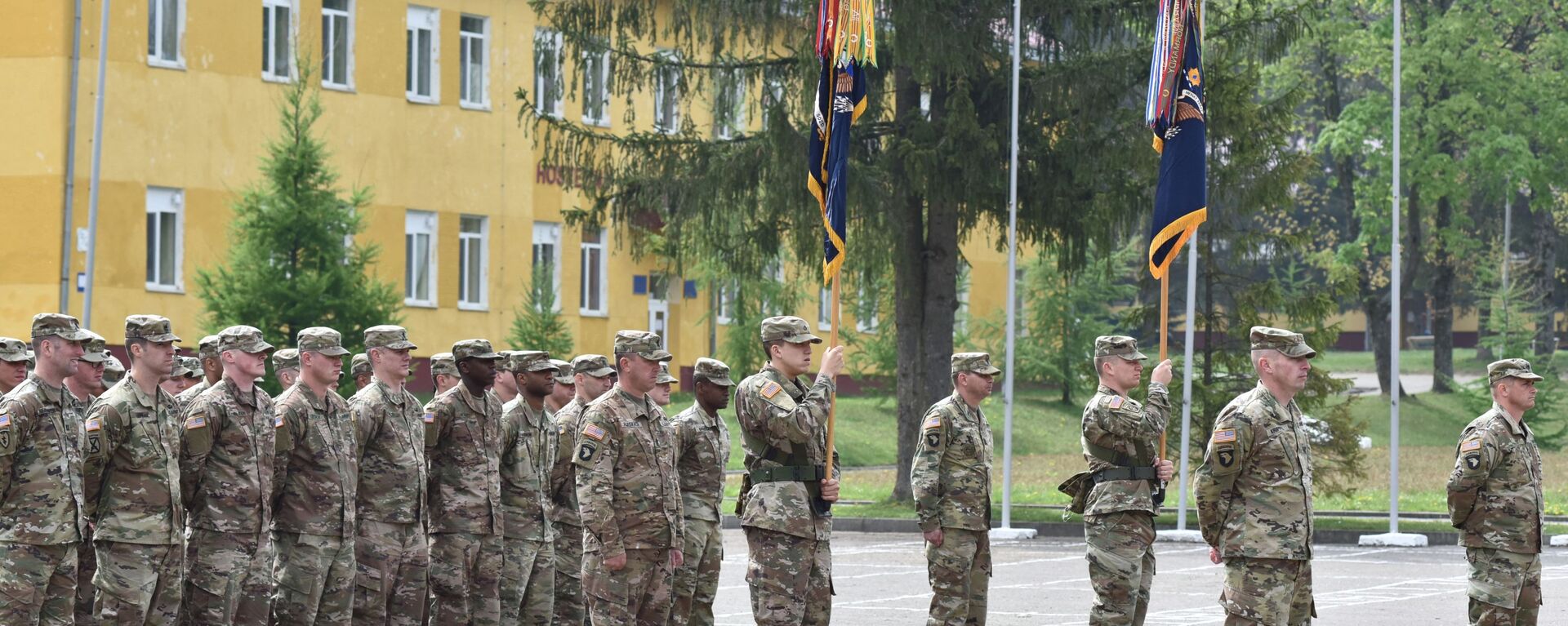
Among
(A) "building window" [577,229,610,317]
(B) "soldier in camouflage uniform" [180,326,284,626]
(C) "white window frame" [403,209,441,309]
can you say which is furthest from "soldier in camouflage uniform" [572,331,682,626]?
(A) "building window" [577,229,610,317]

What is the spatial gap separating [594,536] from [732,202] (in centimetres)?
1508

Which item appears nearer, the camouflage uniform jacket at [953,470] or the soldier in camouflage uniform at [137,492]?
the soldier in camouflage uniform at [137,492]

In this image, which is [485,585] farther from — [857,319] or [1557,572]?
[857,319]

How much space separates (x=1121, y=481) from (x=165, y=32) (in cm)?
2700

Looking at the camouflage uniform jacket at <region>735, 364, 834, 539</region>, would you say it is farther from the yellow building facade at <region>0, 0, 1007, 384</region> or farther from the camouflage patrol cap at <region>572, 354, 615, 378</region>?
the yellow building facade at <region>0, 0, 1007, 384</region>

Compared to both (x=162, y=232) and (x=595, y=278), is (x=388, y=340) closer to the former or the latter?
(x=162, y=232)

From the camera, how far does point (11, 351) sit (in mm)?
11562

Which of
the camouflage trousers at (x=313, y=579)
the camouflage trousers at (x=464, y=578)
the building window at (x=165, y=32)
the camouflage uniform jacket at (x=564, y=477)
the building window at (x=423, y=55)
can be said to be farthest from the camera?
the building window at (x=423, y=55)

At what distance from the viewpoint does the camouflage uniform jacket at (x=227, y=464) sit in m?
10.9

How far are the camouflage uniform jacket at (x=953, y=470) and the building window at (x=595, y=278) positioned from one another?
3060cm

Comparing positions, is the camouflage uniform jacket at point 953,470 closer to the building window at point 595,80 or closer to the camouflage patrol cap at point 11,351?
the camouflage patrol cap at point 11,351

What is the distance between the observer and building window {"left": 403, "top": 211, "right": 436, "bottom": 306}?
3938cm

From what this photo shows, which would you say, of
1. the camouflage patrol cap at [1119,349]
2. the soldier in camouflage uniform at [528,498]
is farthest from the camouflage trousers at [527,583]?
the camouflage patrol cap at [1119,349]

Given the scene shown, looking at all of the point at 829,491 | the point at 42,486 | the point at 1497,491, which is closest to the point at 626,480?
the point at 829,491
